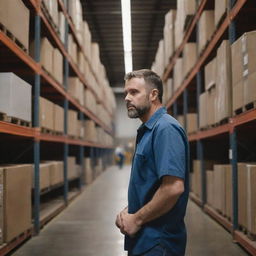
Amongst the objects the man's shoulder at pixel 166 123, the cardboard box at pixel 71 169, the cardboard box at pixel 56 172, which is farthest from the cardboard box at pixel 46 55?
the man's shoulder at pixel 166 123

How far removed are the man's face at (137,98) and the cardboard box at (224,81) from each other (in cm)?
267

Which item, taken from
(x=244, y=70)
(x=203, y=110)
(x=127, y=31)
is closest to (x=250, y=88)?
(x=244, y=70)

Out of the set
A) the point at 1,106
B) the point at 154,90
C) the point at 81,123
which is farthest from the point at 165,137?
the point at 81,123

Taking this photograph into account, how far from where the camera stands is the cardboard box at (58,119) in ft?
20.7

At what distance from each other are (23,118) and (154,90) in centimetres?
268

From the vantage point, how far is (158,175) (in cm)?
197

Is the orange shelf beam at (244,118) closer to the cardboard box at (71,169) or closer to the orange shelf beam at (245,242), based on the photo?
the orange shelf beam at (245,242)

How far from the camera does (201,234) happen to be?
4832mm

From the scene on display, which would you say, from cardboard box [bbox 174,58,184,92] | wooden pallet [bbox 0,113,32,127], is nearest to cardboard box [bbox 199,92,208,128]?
cardboard box [bbox 174,58,184,92]

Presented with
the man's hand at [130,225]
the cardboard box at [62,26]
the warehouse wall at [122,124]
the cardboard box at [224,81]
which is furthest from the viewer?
the warehouse wall at [122,124]

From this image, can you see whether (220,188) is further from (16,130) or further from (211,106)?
(16,130)

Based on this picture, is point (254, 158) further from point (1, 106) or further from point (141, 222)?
point (141, 222)

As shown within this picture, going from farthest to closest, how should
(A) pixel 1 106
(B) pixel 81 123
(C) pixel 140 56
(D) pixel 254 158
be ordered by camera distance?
(C) pixel 140 56 → (B) pixel 81 123 → (D) pixel 254 158 → (A) pixel 1 106

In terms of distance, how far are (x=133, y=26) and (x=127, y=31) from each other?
396 millimetres
